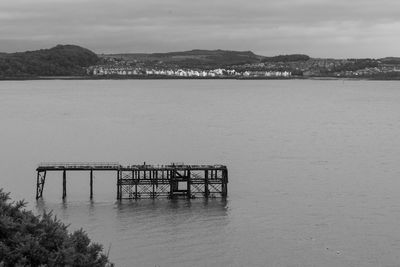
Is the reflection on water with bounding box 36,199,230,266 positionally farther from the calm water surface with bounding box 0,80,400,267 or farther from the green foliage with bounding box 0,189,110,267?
the green foliage with bounding box 0,189,110,267

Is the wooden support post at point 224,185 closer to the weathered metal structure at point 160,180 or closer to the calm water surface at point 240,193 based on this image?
the weathered metal structure at point 160,180

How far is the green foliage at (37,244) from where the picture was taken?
17.5 metres

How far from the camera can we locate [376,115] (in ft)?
472

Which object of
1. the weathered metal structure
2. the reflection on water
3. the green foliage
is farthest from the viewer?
the weathered metal structure

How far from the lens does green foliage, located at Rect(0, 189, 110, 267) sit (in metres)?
17.5

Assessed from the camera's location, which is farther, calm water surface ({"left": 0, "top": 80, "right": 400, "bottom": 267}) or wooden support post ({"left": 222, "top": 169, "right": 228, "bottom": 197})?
wooden support post ({"left": 222, "top": 169, "right": 228, "bottom": 197})

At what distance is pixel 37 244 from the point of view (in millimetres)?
17672

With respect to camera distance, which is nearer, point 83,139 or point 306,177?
point 306,177

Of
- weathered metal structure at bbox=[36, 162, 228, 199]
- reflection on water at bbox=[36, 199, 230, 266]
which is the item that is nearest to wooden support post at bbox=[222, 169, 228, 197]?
weathered metal structure at bbox=[36, 162, 228, 199]

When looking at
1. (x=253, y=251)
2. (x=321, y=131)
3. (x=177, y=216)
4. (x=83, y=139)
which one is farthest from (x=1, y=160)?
(x=321, y=131)

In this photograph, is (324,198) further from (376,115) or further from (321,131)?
(376,115)

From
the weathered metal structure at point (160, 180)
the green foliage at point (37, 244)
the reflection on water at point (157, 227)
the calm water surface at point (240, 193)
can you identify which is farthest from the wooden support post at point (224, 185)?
the green foliage at point (37, 244)

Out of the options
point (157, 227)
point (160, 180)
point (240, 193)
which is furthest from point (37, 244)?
point (240, 193)

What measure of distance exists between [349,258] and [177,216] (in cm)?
1284
